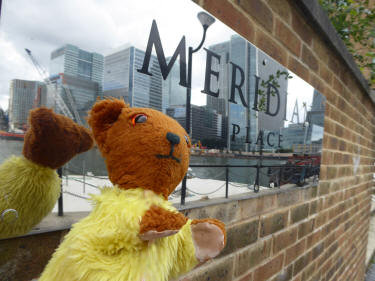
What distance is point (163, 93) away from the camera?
850 mm

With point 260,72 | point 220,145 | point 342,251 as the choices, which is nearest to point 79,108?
point 220,145

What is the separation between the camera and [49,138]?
0.51 meters

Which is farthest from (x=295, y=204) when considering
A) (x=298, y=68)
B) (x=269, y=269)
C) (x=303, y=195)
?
(x=298, y=68)

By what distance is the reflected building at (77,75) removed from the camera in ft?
1.97

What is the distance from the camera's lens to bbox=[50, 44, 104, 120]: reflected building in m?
0.60

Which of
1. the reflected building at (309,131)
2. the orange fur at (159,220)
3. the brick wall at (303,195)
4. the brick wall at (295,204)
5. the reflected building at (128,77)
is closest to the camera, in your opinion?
the orange fur at (159,220)

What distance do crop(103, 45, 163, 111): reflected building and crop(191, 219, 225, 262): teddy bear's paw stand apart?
1.35 feet

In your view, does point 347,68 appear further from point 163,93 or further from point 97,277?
point 97,277

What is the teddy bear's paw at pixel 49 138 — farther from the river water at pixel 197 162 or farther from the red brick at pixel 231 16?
the red brick at pixel 231 16

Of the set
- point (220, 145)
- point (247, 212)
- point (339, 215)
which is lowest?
point (339, 215)

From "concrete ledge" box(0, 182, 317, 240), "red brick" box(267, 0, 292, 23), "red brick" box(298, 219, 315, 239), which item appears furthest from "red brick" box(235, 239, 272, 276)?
"red brick" box(267, 0, 292, 23)

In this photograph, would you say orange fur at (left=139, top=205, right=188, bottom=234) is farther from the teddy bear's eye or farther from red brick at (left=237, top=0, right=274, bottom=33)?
red brick at (left=237, top=0, right=274, bottom=33)

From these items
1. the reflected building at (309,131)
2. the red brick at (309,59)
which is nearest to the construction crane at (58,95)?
the reflected building at (309,131)

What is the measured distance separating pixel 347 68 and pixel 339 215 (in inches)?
60.2
